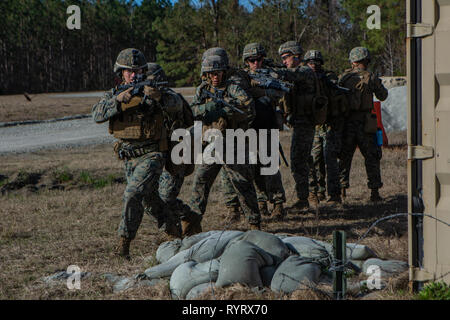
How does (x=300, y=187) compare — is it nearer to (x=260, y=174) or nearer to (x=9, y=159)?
(x=260, y=174)

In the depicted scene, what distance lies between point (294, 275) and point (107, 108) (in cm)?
234

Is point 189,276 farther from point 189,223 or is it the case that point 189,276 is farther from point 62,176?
point 62,176

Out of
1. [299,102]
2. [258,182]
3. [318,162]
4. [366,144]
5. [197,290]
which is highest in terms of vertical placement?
[299,102]

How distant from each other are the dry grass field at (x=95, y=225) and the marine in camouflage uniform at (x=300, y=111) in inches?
18.6

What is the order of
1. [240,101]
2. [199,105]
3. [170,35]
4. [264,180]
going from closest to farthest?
[240,101]
[199,105]
[264,180]
[170,35]

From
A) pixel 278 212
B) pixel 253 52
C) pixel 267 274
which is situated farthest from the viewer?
pixel 278 212

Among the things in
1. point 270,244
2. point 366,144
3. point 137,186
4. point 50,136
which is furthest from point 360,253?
point 50,136

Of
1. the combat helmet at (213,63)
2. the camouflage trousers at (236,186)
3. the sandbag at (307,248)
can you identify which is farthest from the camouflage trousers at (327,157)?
the sandbag at (307,248)

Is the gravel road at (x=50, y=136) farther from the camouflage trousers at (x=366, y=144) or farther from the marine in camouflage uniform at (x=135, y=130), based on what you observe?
the marine in camouflage uniform at (x=135, y=130)

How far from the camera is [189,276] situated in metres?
4.25

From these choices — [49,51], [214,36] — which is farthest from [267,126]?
[49,51]

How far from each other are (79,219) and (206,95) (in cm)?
251

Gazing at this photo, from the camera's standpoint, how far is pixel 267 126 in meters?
7.02

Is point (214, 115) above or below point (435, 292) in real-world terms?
above
